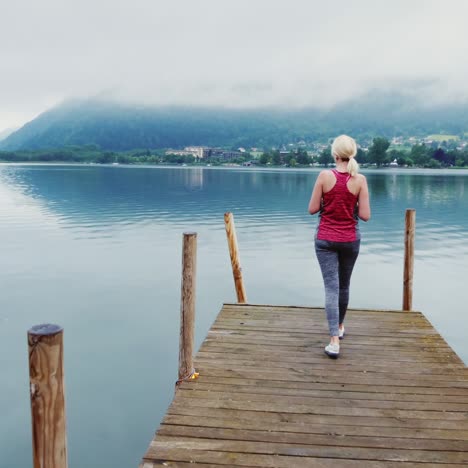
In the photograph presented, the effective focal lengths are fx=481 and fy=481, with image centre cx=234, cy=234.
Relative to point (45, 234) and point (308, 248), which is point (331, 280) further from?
point (45, 234)

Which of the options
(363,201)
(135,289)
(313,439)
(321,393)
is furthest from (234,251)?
(135,289)

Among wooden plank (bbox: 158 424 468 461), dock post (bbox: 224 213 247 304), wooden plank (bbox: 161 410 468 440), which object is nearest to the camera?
wooden plank (bbox: 158 424 468 461)

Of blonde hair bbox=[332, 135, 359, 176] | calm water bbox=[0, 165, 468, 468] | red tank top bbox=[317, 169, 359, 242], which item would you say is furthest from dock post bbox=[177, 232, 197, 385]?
calm water bbox=[0, 165, 468, 468]

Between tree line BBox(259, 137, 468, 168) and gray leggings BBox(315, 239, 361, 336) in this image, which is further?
tree line BBox(259, 137, 468, 168)

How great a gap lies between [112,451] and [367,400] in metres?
3.92

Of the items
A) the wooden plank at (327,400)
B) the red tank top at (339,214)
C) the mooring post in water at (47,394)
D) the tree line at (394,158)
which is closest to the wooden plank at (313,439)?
the wooden plank at (327,400)

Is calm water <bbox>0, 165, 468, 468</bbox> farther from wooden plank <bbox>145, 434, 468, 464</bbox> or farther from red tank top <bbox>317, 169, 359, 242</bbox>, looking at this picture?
red tank top <bbox>317, 169, 359, 242</bbox>

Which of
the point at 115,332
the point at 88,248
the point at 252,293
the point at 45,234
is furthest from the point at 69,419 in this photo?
the point at 45,234

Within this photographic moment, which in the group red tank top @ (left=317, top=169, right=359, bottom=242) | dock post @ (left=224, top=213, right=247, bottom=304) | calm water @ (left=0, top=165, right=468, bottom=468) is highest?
red tank top @ (left=317, top=169, right=359, bottom=242)

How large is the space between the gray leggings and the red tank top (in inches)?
3.5

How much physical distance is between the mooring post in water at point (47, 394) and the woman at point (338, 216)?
361 centimetres

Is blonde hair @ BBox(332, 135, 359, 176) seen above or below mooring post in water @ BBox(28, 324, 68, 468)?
above

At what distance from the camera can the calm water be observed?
309 inches

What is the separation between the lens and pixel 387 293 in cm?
1514
